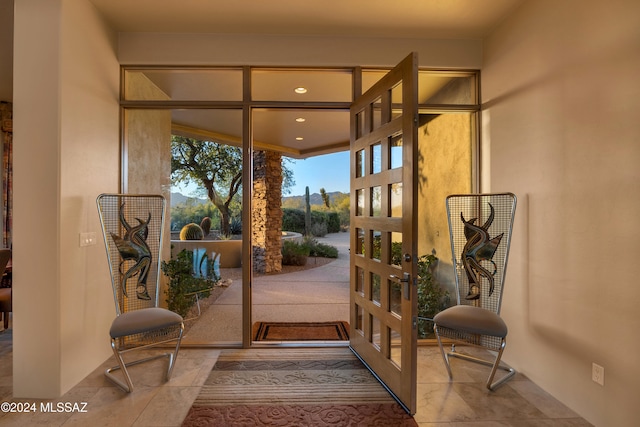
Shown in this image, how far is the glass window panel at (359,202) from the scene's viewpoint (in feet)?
9.37

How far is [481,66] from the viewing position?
10.5ft

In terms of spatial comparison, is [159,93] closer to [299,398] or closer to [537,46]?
[299,398]

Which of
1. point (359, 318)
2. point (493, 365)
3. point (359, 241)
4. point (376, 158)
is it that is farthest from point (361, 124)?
point (493, 365)

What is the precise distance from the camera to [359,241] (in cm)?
294

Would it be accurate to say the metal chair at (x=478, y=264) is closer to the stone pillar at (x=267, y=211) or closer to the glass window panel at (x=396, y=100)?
the glass window panel at (x=396, y=100)

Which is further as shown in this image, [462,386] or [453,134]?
[453,134]

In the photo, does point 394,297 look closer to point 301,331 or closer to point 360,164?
point 360,164

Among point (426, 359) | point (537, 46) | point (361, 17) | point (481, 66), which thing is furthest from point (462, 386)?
point (361, 17)

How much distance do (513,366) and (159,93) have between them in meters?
4.09

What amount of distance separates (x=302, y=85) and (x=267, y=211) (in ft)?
13.4

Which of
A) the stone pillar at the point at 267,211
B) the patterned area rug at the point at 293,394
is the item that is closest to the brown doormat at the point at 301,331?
the patterned area rug at the point at 293,394

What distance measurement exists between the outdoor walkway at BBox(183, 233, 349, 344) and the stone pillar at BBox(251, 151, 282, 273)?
40 cm

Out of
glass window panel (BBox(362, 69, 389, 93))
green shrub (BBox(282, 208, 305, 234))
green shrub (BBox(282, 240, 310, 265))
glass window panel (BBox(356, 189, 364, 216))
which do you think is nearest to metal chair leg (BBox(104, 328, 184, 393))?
glass window panel (BBox(356, 189, 364, 216))

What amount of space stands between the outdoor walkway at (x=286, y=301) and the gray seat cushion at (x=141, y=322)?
30.0 inches
